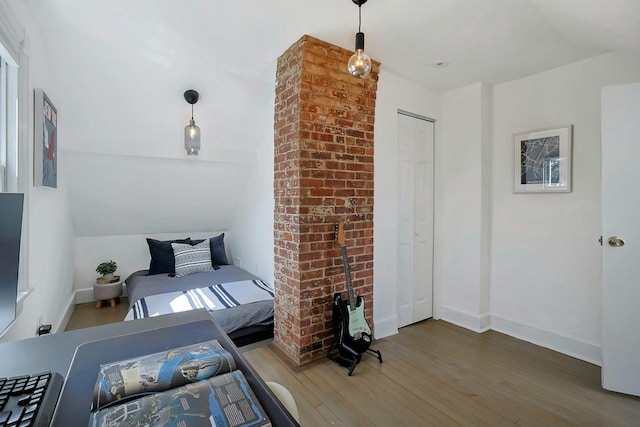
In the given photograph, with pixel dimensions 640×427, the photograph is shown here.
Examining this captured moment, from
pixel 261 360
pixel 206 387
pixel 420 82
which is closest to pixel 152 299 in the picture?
pixel 261 360

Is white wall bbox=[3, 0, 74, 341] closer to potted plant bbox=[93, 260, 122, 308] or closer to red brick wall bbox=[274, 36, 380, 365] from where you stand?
potted plant bbox=[93, 260, 122, 308]

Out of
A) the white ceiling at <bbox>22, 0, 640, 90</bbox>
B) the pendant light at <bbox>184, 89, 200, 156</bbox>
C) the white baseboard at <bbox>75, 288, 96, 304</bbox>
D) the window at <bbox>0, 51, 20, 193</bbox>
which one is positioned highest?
the white ceiling at <bbox>22, 0, 640, 90</bbox>

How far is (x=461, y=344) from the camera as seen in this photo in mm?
2838

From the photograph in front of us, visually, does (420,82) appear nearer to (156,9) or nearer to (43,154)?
(156,9)

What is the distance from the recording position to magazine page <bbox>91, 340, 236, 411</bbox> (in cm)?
70

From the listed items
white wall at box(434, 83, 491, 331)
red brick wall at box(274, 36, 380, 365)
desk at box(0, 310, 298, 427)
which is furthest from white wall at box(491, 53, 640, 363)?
desk at box(0, 310, 298, 427)

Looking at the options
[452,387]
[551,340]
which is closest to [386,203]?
[452,387]

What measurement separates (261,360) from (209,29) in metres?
2.51

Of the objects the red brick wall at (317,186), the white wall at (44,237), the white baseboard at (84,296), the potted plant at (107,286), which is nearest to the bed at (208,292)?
the potted plant at (107,286)

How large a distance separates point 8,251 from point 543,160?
357cm

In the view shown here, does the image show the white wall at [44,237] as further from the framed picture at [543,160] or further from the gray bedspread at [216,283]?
the framed picture at [543,160]

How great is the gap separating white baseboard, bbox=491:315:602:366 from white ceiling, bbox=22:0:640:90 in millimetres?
2285

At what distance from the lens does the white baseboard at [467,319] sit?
313 cm

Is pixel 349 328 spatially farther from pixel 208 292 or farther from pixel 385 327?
pixel 208 292
